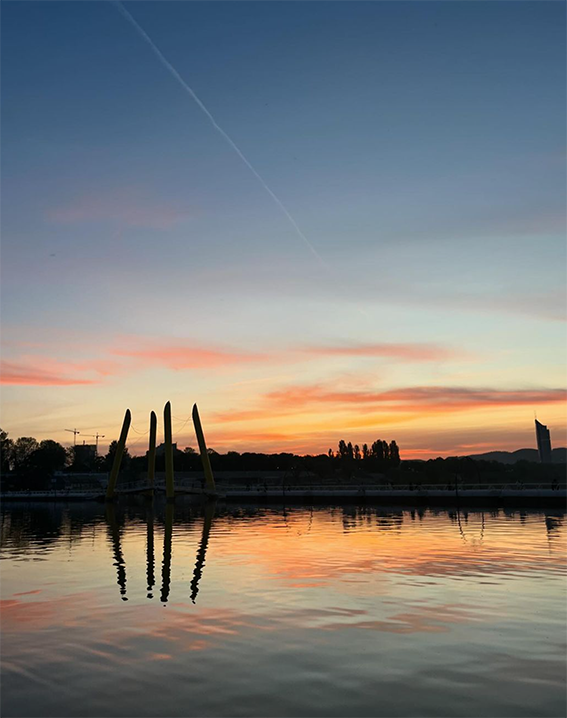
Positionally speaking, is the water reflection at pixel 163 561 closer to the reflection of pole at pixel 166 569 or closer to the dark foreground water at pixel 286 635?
the reflection of pole at pixel 166 569

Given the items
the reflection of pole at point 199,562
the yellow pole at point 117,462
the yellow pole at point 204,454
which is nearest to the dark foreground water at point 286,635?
the reflection of pole at point 199,562

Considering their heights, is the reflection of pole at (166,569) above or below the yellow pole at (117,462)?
below

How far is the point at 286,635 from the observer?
642 inches

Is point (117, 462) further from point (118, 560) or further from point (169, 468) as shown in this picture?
point (118, 560)

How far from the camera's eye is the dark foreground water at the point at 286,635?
1148 cm

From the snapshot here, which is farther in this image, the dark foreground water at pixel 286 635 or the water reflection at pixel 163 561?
the water reflection at pixel 163 561

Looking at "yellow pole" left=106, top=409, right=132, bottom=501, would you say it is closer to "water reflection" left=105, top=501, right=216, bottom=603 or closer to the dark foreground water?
"water reflection" left=105, top=501, right=216, bottom=603

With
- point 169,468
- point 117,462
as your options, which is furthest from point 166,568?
point 117,462

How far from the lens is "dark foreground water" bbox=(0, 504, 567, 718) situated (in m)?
11.5

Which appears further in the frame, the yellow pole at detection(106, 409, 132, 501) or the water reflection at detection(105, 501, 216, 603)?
the yellow pole at detection(106, 409, 132, 501)

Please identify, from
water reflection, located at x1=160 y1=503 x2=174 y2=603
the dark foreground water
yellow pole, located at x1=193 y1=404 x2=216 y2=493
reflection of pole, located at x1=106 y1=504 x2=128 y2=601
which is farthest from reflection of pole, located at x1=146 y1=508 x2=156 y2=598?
yellow pole, located at x1=193 y1=404 x2=216 y2=493

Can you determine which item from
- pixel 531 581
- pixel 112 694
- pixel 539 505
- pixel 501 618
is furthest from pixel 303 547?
pixel 539 505

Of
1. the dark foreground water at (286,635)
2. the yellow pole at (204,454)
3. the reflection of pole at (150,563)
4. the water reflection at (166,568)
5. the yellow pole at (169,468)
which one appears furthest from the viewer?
the yellow pole at (204,454)

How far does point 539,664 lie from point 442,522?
5036 cm
